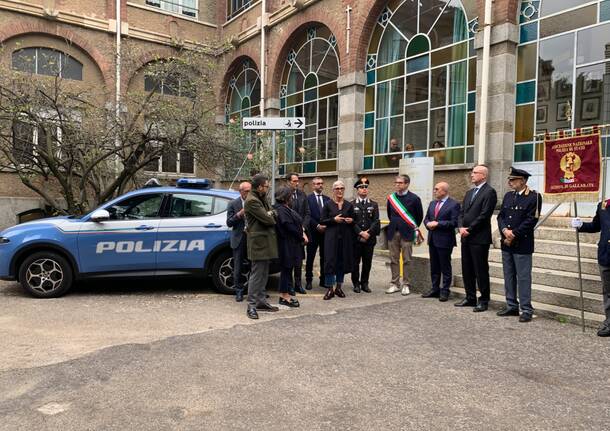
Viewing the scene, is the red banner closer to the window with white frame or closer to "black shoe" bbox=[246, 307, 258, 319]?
"black shoe" bbox=[246, 307, 258, 319]

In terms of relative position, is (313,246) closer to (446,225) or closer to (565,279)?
(446,225)

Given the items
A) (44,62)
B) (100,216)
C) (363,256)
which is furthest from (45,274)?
(44,62)

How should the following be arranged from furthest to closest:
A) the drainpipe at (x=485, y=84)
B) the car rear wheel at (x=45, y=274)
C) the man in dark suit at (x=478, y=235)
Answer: the drainpipe at (x=485, y=84)
the car rear wheel at (x=45, y=274)
the man in dark suit at (x=478, y=235)

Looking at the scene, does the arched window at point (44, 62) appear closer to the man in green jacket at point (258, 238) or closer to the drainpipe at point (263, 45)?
the drainpipe at point (263, 45)

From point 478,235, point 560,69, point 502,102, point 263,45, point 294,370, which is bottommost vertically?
point 294,370

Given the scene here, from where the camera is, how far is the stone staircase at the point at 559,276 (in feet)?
19.4

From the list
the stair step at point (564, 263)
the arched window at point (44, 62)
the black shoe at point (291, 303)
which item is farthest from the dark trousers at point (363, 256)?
the arched window at point (44, 62)

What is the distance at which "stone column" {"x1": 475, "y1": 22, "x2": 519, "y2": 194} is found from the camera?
1102cm

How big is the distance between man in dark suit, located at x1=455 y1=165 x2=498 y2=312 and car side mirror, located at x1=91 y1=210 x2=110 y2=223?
5.23 meters

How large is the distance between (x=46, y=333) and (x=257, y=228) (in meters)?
2.73

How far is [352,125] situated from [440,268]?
29.4 ft

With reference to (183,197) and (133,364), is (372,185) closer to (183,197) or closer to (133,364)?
(183,197)

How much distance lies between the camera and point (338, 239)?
7199mm

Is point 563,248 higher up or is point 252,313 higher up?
point 563,248
